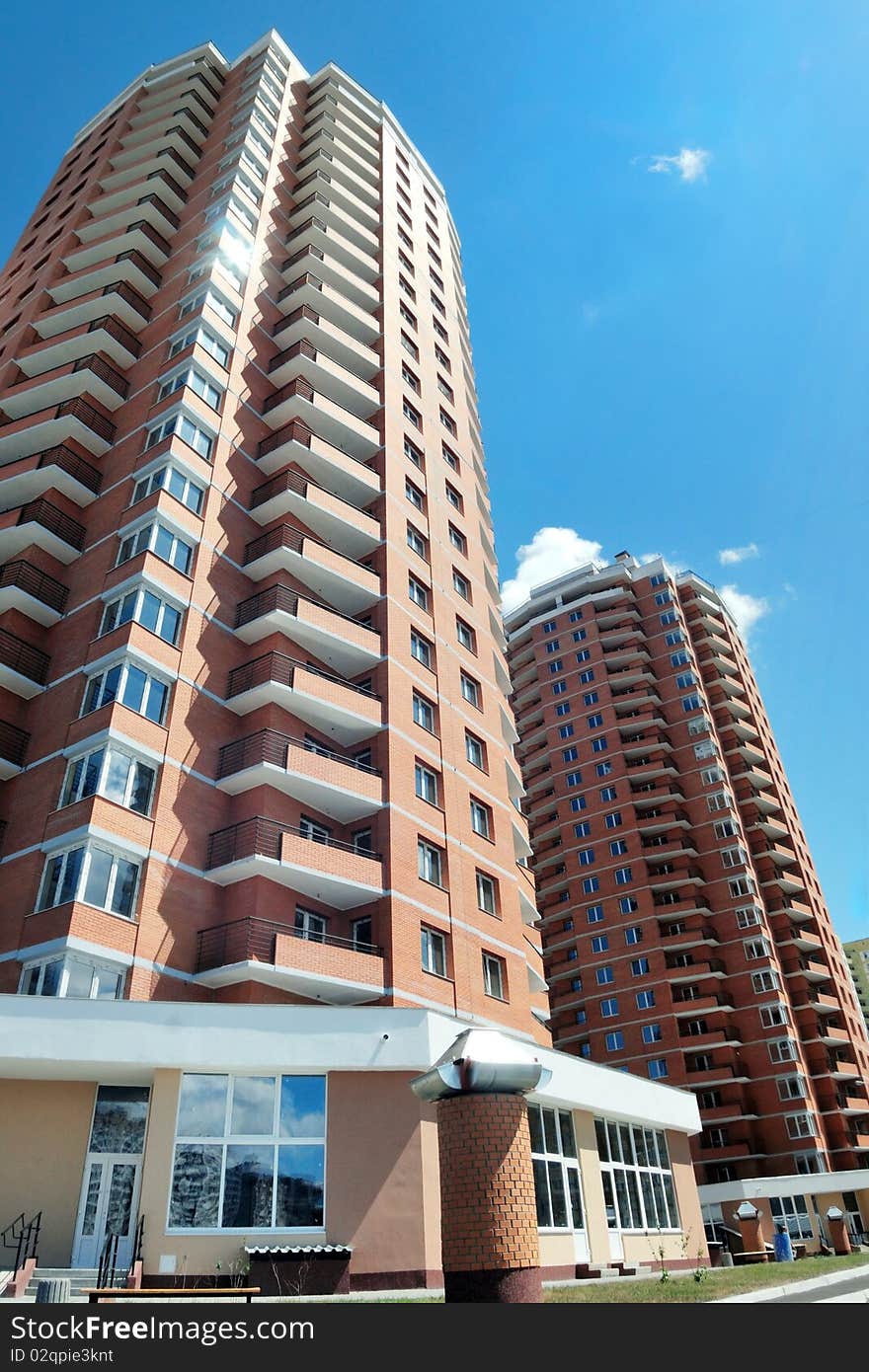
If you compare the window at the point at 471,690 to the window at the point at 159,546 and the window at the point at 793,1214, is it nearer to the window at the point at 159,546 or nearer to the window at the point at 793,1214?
the window at the point at 159,546

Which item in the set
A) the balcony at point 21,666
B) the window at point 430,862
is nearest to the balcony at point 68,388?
the balcony at point 21,666

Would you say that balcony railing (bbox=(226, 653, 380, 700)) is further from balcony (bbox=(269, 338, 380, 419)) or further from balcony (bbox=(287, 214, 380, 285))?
balcony (bbox=(287, 214, 380, 285))

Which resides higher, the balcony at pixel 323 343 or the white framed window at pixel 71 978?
the balcony at pixel 323 343

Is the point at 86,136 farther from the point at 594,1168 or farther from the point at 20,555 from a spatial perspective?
the point at 594,1168

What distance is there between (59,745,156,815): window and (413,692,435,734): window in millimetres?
9429

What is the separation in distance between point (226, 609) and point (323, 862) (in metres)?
9.33

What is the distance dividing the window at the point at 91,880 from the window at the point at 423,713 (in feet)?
36.4

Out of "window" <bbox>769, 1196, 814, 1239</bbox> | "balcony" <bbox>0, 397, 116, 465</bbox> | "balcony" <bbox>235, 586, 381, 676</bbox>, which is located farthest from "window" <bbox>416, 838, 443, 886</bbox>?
"window" <bbox>769, 1196, 814, 1239</bbox>

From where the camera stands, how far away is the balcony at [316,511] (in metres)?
31.9

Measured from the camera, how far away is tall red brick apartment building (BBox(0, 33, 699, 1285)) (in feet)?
61.9

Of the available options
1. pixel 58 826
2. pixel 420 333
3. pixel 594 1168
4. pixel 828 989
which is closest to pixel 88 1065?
pixel 58 826

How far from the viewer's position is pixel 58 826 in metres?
23.2

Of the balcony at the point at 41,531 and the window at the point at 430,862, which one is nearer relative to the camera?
the window at the point at 430,862

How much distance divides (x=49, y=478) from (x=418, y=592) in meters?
13.4
